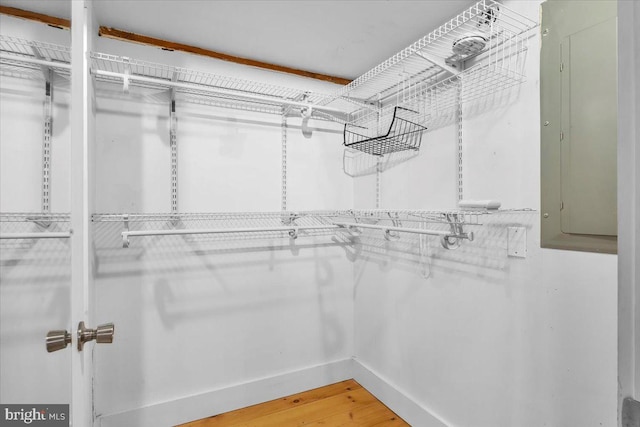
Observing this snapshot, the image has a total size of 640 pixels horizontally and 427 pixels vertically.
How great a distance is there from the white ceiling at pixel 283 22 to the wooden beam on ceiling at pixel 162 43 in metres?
0.03

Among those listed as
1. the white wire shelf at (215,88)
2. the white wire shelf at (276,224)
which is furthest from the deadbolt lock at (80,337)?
the white wire shelf at (215,88)

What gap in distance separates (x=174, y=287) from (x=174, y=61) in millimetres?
1296

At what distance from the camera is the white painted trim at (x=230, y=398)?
173 cm

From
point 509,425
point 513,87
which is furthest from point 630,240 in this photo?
point 509,425

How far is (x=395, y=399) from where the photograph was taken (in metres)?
1.92

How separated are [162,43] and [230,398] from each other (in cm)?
211

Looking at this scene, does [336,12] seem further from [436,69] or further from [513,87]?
[513,87]

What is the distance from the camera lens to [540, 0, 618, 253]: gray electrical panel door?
0.98 metres

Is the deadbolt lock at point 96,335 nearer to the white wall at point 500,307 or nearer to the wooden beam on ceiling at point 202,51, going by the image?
the white wall at point 500,307

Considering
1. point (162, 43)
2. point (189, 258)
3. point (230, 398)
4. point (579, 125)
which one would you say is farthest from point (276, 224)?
point (579, 125)

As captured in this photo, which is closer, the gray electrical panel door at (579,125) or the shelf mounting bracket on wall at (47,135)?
the gray electrical panel door at (579,125)

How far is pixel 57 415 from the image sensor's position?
97 cm

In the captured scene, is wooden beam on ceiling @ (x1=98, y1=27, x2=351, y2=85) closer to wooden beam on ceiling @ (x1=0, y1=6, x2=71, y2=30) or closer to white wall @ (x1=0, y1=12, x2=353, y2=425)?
white wall @ (x1=0, y1=12, x2=353, y2=425)

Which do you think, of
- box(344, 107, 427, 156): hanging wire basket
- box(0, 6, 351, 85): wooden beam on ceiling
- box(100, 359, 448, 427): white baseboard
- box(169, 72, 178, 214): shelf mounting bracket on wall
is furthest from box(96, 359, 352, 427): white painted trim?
box(0, 6, 351, 85): wooden beam on ceiling
